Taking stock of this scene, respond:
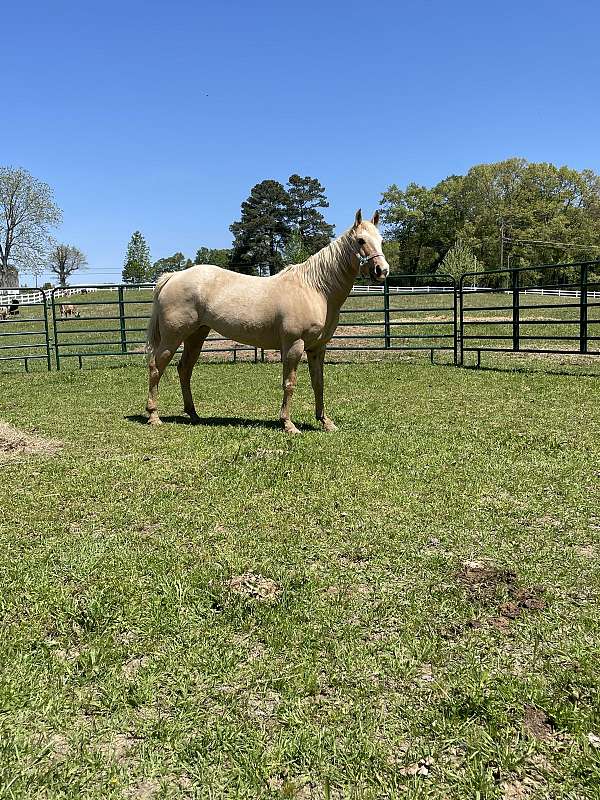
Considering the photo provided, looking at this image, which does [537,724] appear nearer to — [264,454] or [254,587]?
[254,587]

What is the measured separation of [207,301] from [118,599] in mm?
3657

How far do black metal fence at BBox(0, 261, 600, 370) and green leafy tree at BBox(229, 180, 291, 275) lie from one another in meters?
22.0

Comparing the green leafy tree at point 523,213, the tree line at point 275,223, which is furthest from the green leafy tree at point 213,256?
the green leafy tree at point 523,213

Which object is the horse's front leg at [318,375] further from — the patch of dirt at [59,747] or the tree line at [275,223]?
the tree line at [275,223]

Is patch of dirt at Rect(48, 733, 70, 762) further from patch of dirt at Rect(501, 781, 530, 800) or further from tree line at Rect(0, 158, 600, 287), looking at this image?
tree line at Rect(0, 158, 600, 287)

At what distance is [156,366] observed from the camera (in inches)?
240

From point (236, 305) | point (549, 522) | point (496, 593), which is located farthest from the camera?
point (236, 305)

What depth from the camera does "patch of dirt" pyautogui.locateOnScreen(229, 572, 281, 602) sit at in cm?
249

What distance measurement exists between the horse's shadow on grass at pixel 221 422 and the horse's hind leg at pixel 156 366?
144mm

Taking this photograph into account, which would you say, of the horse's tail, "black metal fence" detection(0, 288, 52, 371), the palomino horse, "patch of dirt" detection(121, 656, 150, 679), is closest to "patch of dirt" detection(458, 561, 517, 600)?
"patch of dirt" detection(121, 656, 150, 679)

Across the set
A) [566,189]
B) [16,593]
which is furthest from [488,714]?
[566,189]

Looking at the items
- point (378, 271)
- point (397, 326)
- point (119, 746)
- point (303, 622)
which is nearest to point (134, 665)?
point (119, 746)

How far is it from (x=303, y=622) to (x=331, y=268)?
3.77 meters

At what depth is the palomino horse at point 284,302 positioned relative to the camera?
5309 millimetres
